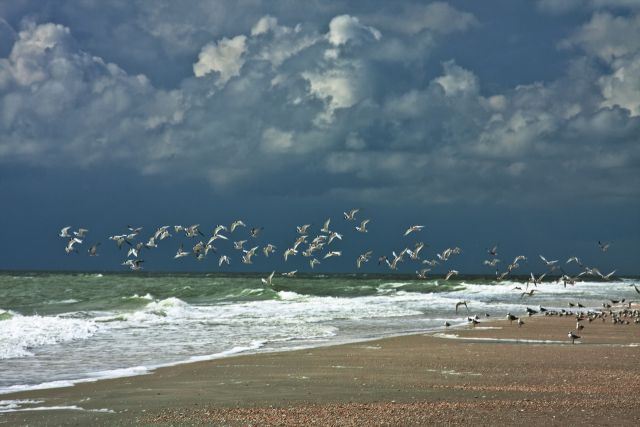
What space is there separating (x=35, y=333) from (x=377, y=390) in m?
15.9

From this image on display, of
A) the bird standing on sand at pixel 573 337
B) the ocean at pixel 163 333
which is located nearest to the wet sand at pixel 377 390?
the bird standing on sand at pixel 573 337

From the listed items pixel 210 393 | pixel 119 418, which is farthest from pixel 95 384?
pixel 119 418

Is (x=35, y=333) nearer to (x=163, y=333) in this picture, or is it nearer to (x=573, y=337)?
(x=163, y=333)

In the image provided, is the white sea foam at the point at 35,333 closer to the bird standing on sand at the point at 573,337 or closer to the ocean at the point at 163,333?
the ocean at the point at 163,333

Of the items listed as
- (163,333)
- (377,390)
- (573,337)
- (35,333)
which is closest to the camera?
(377,390)

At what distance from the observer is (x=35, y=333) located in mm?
25250

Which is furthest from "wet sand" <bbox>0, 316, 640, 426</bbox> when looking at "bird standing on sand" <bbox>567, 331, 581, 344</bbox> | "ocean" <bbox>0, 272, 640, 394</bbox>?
"ocean" <bbox>0, 272, 640, 394</bbox>

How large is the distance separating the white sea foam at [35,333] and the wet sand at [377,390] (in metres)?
6.41

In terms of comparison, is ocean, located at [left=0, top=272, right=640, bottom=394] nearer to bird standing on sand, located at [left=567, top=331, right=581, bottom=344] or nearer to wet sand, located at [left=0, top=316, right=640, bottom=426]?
wet sand, located at [left=0, top=316, right=640, bottom=426]

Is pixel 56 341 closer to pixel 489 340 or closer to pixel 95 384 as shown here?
pixel 95 384

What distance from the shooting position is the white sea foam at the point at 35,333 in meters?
21.1

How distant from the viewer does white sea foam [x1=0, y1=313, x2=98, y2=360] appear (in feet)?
69.2

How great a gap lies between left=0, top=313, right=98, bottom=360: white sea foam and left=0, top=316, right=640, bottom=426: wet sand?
6415 mm

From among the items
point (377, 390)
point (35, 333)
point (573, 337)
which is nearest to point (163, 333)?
point (35, 333)
